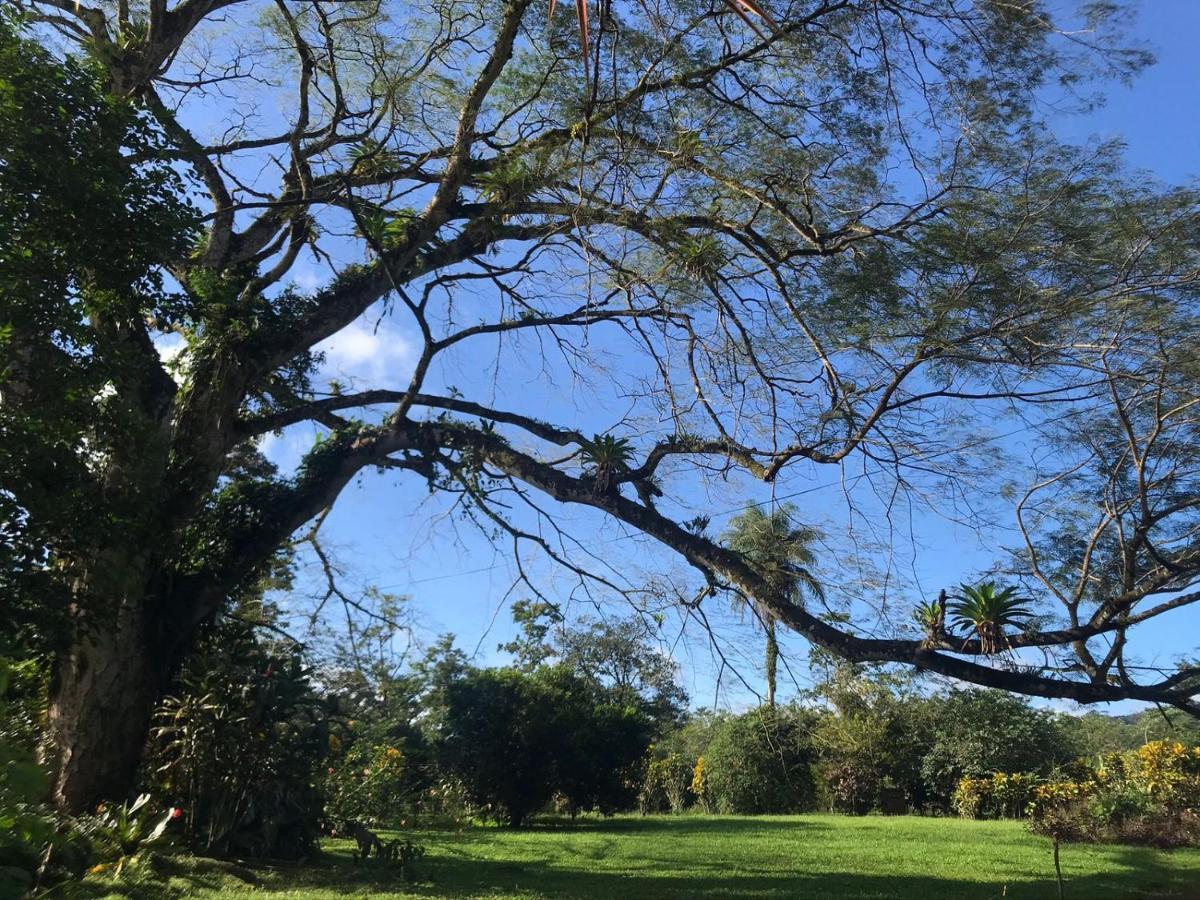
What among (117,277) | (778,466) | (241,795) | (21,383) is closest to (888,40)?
(778,466)

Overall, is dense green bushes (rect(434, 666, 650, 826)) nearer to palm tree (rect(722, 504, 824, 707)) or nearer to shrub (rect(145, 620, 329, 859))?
shrub (rect(145, 620, 329, 859))

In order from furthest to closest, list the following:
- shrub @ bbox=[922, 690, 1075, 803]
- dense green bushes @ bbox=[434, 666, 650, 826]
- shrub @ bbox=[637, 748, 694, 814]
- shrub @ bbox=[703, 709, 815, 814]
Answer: shrub @ bbox=[637, 748, 694, 814], shrub @ bbox=[703, 709, 815, 814], shrub @ bbox=[922, 690, 1075, 803], dense green bushes @ bbox=[434, 666, 650, 826]

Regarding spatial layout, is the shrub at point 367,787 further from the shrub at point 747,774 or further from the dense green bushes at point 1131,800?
the shrub at point 747,774

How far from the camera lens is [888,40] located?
23.9ft

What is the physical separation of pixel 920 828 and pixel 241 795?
11829mm

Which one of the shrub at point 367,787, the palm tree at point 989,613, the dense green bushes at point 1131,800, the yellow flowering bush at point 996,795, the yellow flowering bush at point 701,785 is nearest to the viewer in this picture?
the palm tree at point 989,613

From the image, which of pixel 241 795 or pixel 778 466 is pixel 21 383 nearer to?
pixel 241 795

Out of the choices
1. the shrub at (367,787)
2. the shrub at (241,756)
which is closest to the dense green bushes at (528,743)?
the shrub at (367,787)

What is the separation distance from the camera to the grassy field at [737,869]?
718cm

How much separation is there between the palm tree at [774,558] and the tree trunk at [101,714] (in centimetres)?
600

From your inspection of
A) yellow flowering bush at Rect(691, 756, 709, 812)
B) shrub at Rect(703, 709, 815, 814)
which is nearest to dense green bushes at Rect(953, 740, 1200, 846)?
shrub at Rect(703, 709, 815, 814)

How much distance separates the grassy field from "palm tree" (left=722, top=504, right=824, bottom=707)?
2.06m

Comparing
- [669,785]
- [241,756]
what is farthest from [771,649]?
[669,785]

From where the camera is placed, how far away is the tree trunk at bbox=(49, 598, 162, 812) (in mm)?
7863
